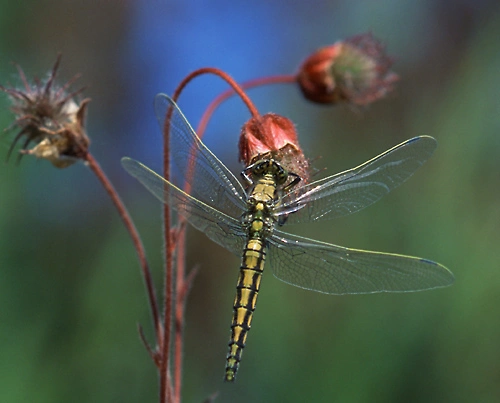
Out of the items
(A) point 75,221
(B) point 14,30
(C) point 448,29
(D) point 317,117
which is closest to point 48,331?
(A) point 75,221

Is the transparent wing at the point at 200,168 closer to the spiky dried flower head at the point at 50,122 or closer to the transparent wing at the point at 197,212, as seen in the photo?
the transparent wing at the point at 197,212

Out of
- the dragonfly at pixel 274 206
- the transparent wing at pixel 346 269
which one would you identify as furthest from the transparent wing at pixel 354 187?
the transparent wing at pixel 346 269

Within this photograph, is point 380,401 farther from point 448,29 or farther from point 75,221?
point 448,29

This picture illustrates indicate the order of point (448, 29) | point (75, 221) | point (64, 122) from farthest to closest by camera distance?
point (448, 29), point (75, 221), point (64, 122)

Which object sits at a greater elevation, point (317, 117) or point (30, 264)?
point (317, 117)

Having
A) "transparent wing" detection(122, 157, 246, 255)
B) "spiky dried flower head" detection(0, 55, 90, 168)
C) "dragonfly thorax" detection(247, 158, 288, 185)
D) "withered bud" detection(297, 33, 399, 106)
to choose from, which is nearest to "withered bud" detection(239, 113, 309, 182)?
"dragonfly thorax" detection(247, 158, 288, 185)

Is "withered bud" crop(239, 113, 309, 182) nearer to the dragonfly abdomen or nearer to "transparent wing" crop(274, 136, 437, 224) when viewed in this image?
"transparent wing" crop(274, 136, 437, 224)

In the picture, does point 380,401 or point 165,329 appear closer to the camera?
point 165,329
